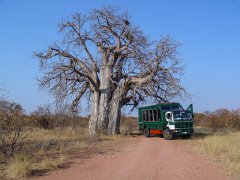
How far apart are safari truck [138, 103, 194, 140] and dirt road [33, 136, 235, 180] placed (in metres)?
9.73

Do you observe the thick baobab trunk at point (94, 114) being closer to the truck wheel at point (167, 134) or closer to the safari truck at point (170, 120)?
the safari truck at point (170, 120)

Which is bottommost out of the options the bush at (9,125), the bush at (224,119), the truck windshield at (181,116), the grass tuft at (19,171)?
the grass tuft at (19,171)

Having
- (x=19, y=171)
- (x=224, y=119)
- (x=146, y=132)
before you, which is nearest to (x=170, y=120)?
(x=146, y=132)

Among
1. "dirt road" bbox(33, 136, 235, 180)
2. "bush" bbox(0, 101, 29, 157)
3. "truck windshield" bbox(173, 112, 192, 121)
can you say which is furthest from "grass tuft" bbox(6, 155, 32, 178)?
"truck windshield" bbox(173, 112, 192, 121)

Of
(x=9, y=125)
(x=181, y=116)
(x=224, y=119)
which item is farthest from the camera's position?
(x=224, y=119)

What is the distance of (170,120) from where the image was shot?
27.9 meters

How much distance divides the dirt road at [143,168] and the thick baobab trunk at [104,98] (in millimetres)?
14141

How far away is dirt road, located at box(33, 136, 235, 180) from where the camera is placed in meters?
12.4

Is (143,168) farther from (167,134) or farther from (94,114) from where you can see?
(94,114)

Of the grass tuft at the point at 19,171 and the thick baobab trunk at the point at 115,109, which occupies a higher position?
the thick baobab trunk at the point at 115,109

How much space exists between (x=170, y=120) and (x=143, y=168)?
14.3 meters

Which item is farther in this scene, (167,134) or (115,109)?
(115,109)

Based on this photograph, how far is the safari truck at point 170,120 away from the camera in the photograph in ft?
90.6

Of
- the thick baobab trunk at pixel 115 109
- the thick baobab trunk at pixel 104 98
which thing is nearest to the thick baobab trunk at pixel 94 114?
the thick baobab trunk at pixel 104 98
